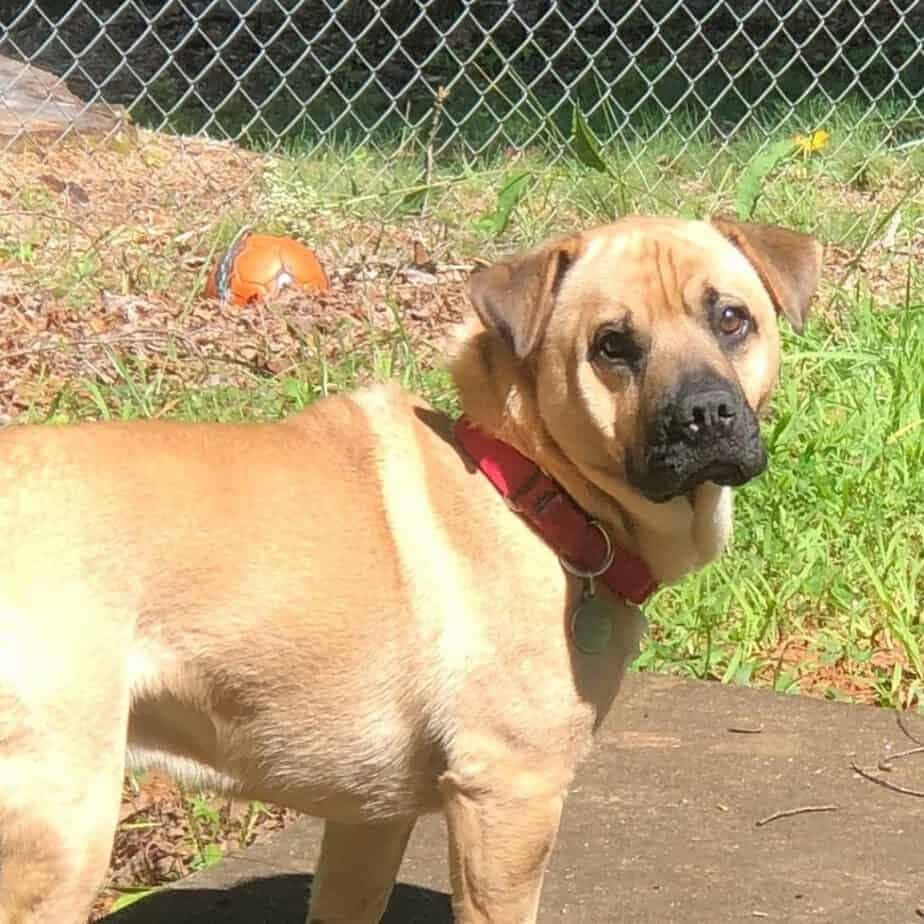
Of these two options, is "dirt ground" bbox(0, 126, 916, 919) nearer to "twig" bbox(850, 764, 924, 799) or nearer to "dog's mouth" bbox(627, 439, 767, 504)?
"twig" bbox(850, 764, 924, 799)

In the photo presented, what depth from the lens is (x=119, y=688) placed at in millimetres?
2998

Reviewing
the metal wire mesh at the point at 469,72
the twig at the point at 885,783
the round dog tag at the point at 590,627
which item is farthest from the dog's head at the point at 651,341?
the metal wire mesh at the point at 469,72

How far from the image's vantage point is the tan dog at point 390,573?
9.81 feet

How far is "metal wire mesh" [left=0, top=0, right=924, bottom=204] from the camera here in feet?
32.9

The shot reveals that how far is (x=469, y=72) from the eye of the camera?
13703 mm

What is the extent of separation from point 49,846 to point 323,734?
0.56m

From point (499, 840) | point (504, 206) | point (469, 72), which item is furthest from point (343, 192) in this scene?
point (499, 840)

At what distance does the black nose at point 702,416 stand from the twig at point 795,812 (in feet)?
4.24

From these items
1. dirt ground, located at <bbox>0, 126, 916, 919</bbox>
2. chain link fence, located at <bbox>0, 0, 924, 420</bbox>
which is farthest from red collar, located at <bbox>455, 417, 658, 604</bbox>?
chain link fence, located at <bbox>0, 0, 924, 420</bbox>

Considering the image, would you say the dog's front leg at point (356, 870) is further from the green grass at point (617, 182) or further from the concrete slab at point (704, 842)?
the green grass at point (617, 182)

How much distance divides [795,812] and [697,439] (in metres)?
1.34

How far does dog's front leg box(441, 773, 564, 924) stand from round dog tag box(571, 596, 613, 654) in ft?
0.94

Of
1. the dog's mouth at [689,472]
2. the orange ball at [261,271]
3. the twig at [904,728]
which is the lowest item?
the orange ball at [261,271]

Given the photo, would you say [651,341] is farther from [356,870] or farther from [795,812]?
[795,812]
